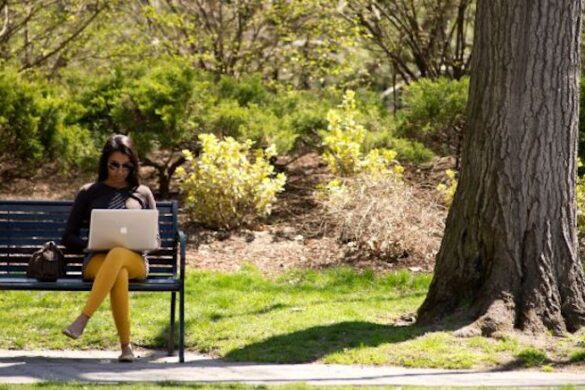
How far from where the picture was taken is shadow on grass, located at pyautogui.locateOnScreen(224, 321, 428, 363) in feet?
25.8

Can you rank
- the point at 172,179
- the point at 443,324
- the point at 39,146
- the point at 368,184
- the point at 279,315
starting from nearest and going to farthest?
1. the point at 443,324
2. the point at 279,315
3. the point at 368,184
4. the point at 39,146
5. the point at 172,179

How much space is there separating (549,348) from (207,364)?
2.23m

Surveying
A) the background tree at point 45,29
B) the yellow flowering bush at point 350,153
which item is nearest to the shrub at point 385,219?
the yellow flowering bush at point 350,153

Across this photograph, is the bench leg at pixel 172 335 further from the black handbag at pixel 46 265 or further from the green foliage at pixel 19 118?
the green foliage at pixel 19 118

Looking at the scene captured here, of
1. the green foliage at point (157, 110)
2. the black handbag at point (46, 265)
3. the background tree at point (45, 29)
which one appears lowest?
the black handbag at point (46, 265)

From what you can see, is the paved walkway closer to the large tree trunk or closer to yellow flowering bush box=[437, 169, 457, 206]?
the large tree trunk

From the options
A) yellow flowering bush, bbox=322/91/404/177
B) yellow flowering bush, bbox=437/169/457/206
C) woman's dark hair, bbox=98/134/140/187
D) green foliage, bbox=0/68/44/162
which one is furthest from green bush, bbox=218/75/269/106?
woman's dark hair, bbox=98/134/140/187

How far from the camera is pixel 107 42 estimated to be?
678 inches

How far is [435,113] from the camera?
1344 cm

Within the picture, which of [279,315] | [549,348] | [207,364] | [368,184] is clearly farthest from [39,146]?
[549,348]

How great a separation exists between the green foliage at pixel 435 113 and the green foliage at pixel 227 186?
1.96 metres

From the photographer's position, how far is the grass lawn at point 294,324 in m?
7.73

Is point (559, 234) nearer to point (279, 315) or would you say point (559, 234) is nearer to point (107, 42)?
point (279, 315)

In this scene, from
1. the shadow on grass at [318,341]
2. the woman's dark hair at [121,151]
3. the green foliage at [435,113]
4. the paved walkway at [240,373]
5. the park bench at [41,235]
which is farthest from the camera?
the green foliage at [435,113]
